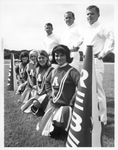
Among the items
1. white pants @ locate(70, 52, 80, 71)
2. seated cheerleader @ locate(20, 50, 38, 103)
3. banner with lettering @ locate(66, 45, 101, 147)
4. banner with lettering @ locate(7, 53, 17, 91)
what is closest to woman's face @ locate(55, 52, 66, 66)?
white pants @ locate(70, 52, 80, 71)

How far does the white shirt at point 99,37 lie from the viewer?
2.59 metres

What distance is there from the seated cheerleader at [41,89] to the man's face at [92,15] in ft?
2.63

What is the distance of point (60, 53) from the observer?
8.38ft

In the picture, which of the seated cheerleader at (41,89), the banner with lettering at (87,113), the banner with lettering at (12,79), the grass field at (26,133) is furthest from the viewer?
the banner with lettering at (12,79)

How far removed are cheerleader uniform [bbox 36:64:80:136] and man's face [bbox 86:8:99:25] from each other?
0.60 metres

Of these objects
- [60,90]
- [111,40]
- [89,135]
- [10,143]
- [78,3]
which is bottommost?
[10,143]

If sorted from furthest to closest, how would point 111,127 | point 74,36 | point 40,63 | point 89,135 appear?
point 40,63
point 74,36
point 111,127
point 89,135

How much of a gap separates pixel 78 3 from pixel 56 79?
87 cm

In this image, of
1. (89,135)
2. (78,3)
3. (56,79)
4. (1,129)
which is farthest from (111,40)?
(1,129)

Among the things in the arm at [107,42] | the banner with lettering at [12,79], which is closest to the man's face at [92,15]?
the arm at [107,42]

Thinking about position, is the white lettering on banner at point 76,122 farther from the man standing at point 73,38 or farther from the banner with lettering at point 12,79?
the banner with lettering at point 12,79

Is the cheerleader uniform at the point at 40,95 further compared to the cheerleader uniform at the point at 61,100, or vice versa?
the cheerleader uniform at the point at 40,95

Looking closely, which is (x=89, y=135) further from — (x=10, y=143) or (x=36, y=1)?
(x=36, y=1)

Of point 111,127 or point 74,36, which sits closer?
point 111,127
